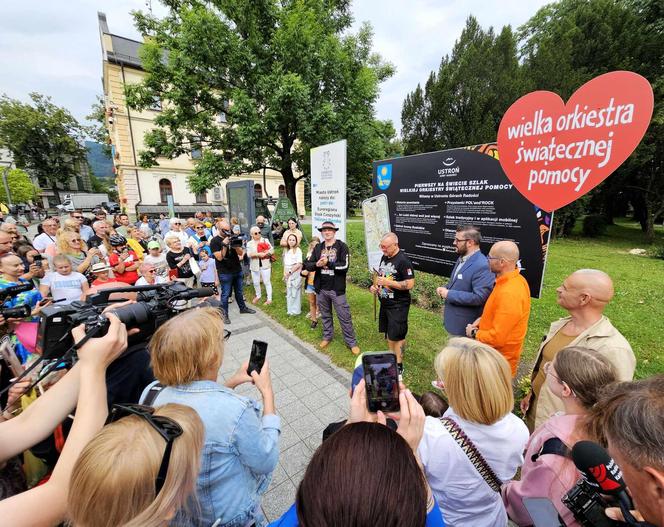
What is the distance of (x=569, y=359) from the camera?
155cm

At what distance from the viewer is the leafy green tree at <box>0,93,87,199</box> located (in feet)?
113

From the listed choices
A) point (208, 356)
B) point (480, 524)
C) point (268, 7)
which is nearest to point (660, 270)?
point (480, 524)

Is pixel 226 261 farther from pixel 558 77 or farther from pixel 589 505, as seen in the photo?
pixel 558 77

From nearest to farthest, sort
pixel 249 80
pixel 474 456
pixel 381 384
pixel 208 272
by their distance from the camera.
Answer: pixel 381 384, pixel 474 456, pixel 208 272, pixel 249 80

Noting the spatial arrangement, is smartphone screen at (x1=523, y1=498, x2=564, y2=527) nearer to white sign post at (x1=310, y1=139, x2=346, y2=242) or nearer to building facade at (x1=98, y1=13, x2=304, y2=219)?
white sign post at (x1=310, y1=139, x2=346, y2=242)

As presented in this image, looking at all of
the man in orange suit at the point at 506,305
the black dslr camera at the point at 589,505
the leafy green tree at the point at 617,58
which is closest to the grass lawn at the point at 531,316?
the man in orange suit at the point at 506,305

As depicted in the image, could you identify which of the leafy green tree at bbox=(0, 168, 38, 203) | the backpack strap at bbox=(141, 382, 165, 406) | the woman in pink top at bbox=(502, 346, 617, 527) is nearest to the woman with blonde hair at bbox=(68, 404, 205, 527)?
the backpack strap at bbox=(141, 382, 165, 406)

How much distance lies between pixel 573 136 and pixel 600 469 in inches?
125

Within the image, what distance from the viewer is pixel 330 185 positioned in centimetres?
561

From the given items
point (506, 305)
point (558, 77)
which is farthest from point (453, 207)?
point (558, 77)

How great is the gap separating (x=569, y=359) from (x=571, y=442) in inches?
18.1

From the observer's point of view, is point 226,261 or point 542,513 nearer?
point 542,513

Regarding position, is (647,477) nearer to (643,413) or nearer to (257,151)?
(643,413)

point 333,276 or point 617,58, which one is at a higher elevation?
point 617,58
